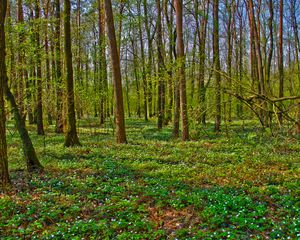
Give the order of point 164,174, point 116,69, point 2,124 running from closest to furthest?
point 2,124
point 164,174
point 116,69

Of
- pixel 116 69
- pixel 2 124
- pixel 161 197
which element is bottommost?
pixel 161 197

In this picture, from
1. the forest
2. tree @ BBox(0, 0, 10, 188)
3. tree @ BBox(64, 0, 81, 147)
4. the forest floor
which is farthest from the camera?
tree @ BBox(64, 0, 81, 147)

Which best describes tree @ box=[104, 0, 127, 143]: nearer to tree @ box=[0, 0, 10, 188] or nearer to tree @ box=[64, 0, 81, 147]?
tree @ box=[64, 0, 81, 147]

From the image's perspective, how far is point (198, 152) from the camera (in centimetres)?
1165

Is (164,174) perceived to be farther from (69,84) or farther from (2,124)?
(69,84)

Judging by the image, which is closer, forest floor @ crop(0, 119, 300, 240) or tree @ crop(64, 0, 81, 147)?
forest floor @ crop(0, 119, 300, 240)

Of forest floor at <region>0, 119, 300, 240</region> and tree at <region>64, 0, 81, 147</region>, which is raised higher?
tree at <region>64, 0, 81, 147</region>

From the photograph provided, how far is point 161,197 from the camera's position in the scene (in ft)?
20.9

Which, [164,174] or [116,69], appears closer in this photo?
[164,174]

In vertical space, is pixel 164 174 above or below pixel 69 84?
below

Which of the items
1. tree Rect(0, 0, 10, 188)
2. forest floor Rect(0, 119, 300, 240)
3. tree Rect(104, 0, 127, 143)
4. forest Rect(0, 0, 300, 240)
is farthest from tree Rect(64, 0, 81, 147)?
tree Rect(0, 0, 10, 188)

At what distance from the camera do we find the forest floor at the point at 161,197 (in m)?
4.88

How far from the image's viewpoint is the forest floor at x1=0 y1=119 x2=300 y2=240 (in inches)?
192

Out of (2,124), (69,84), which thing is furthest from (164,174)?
(69,84)
